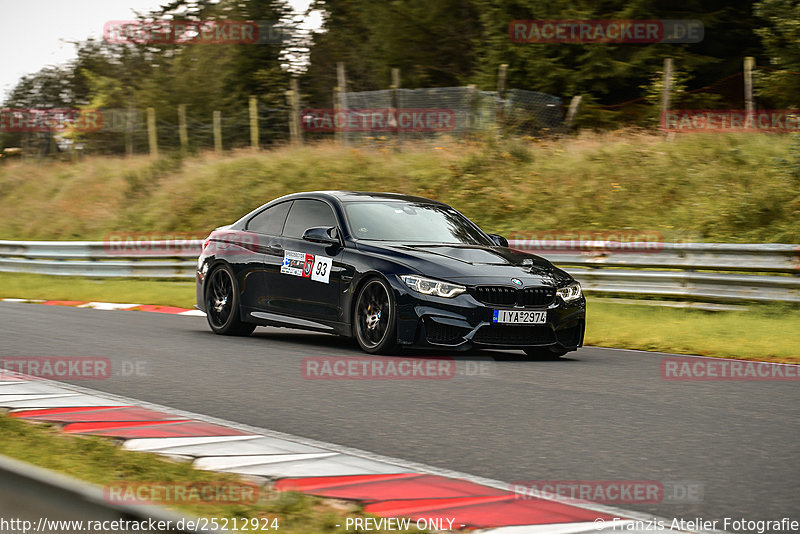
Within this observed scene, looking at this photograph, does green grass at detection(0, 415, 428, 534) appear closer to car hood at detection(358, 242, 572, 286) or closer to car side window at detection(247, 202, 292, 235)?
car hood at detection(358, 242, 572, 286)

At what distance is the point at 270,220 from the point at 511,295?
3.20 meters

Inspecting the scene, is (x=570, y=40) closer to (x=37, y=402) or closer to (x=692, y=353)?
(x=692, y=353)

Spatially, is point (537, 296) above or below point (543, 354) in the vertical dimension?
above

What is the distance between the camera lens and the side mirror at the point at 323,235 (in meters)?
9.73

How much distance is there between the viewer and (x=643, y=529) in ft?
12.5

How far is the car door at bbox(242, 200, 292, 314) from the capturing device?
10462 millimetres

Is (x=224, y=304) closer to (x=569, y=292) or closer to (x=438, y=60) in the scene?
(x=569, y=292)

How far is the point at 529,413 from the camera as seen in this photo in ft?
20.8

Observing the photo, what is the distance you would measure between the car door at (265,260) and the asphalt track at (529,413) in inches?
29.2

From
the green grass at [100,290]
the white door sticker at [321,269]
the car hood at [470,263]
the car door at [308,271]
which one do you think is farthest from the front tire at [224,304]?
the green grass at [100,290]

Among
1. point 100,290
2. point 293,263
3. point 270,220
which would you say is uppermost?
point 270,220

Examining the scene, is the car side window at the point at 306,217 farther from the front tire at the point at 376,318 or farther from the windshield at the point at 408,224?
the front tire at the point at 376,318

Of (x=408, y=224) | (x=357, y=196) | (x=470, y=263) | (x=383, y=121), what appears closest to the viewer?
(x=470, y=263)

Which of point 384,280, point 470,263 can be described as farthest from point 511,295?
point 384,280
